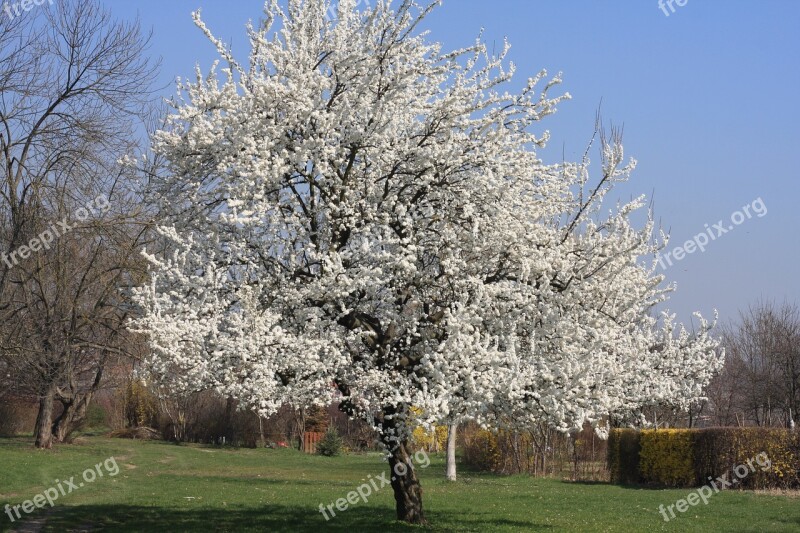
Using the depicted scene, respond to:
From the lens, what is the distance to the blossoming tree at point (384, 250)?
10133 mm

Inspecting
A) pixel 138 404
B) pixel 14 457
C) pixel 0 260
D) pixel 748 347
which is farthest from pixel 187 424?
pixel 748 347

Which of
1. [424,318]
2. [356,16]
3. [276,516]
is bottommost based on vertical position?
[276,516]

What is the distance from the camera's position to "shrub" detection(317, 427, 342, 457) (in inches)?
1595

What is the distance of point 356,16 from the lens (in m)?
11.9

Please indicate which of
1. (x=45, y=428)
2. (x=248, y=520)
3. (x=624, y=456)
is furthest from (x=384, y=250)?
Result: (x=45, y=428)

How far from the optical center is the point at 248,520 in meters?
15.0

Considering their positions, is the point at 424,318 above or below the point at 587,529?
above

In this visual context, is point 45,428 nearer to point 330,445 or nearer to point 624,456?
point 330,445

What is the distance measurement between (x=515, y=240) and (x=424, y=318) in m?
1.69

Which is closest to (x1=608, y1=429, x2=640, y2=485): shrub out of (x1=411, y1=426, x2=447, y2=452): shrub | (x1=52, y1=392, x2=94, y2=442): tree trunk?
(x1=411, y1=426, x2=447, y2=452): shrub

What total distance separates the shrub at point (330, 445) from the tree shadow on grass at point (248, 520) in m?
23.5

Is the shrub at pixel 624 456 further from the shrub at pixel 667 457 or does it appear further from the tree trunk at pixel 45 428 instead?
the tree trunk at pixel 45 428

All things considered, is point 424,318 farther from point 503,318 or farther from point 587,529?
point 587,529

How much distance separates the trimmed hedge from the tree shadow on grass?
8991 millimetres
